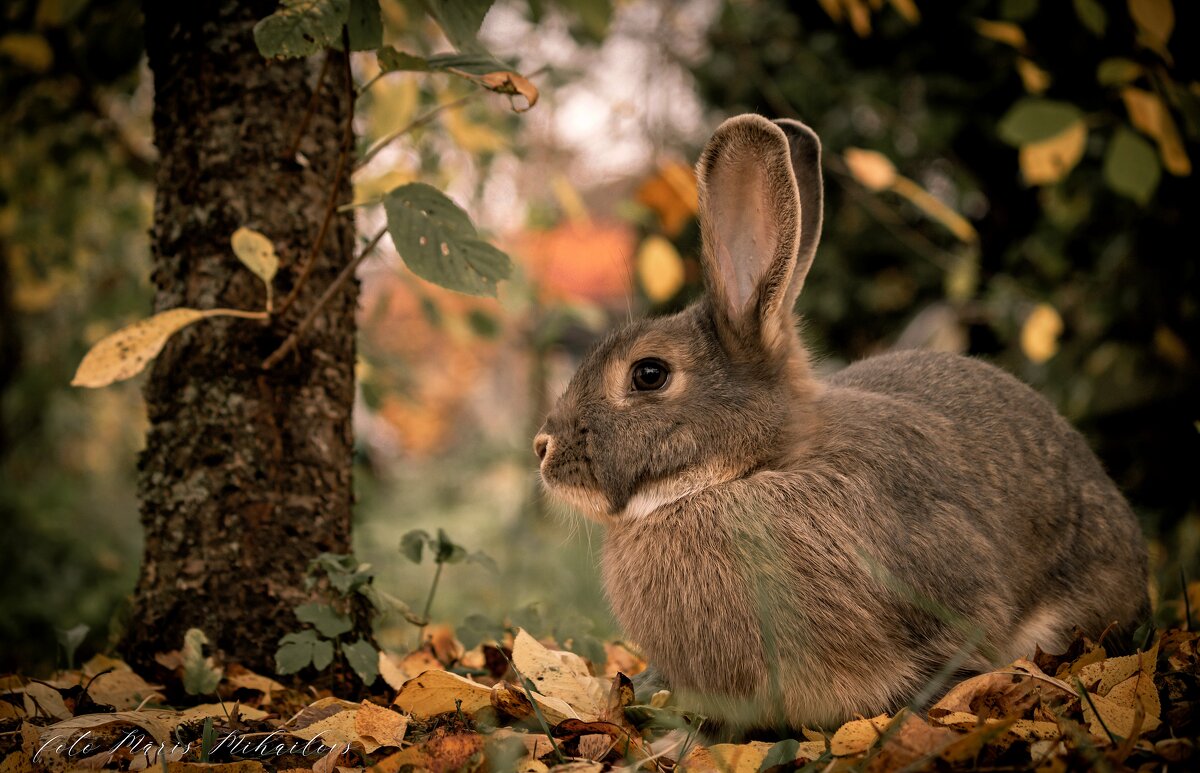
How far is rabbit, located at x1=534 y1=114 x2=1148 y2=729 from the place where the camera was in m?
2.20

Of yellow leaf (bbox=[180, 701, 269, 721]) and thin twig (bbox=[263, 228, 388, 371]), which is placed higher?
thin twig (bbox=[263, 228, 388, 371])

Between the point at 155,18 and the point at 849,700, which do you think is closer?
the point at 849,700

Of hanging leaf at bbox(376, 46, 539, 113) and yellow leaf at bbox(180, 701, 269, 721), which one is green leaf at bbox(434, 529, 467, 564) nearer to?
yellow leaf at bbox(180, 701, 269, 721)

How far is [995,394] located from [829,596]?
1.07m

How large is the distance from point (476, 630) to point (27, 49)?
2941mm

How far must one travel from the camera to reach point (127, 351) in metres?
2.28

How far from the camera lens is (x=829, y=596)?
2.19 metres

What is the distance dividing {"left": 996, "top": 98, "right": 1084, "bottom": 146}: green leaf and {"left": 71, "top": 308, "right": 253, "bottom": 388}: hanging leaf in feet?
9.38

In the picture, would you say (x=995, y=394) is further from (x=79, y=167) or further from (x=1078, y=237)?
(x=79, y=167)

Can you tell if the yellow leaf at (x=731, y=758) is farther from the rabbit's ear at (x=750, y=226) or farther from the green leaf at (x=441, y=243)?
the green leaf at (x=441, y=243)

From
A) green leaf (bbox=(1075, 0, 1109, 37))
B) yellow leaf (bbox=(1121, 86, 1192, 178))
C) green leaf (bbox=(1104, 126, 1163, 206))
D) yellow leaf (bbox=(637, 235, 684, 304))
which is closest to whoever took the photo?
green leaf (bbox=(1075, 0, 1109, 37))

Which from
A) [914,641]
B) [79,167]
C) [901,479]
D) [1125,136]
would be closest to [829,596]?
[914,641]

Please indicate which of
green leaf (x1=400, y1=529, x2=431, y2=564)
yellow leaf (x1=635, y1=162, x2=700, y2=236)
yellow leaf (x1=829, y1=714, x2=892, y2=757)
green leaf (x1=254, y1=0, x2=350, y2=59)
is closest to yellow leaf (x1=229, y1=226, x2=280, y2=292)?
green leaf (x1=254, y1=0, x2=350, y2=59)

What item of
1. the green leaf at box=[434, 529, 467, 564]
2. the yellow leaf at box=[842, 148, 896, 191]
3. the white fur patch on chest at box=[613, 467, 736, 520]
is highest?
the yellow leaf at box=[842, 148, 896, 191]
